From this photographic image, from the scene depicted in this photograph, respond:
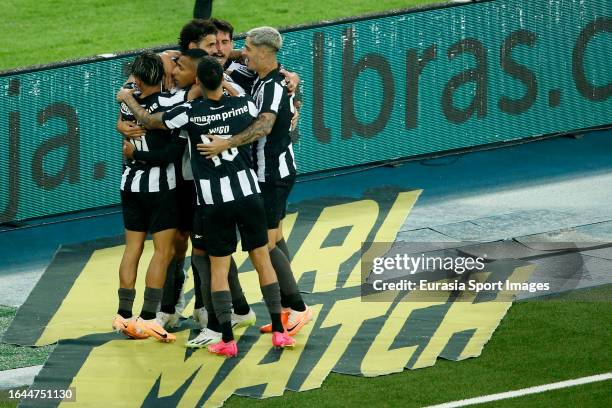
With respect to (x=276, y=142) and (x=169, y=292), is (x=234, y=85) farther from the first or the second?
Answer: (x=169, y=292)

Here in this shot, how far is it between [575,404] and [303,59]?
19.2ft

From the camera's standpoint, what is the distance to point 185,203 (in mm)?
9938

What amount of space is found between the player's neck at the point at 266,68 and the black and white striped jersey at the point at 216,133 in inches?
13.2

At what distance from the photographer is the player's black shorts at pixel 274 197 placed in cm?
988

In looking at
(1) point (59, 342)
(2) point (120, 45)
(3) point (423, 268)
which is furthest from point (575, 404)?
(2) point (120, 45)

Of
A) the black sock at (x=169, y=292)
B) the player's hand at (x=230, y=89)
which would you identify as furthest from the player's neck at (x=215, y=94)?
the black sock at (x=169, y=292)

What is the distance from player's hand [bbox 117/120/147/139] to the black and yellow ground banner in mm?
1464

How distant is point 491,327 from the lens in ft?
32.7

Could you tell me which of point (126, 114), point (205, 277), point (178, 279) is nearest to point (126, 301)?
point (178, 279)

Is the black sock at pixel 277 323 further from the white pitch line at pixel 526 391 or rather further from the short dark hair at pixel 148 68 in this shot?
the short dark hair at pixel 148 68

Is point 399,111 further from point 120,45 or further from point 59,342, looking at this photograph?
point 120,45

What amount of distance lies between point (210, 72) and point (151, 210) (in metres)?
1.25

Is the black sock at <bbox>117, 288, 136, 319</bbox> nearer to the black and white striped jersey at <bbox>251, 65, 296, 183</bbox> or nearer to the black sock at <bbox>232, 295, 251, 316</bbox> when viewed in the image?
the black sock at <bbox>232, 295, 251, 316</bbox>

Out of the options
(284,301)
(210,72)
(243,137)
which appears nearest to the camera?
(210,72)
